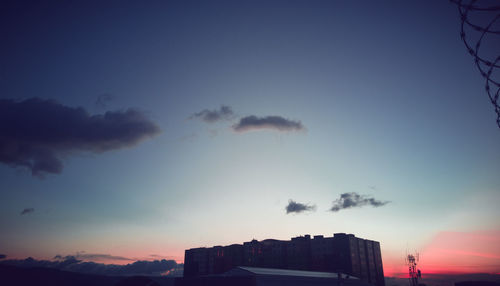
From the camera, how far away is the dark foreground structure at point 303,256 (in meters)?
92.0

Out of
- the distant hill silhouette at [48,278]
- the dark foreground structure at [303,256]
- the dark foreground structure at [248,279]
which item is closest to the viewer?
the dark foreground structure at [248,279]

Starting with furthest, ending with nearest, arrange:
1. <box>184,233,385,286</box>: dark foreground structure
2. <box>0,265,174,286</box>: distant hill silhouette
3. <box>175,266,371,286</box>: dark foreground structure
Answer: <box>0,265,174,286</box>: distant hill silhouette
<box>184,233,385,286</box>: dark foreground structure
<box>175,266,371,286</box>: dark foreground structure

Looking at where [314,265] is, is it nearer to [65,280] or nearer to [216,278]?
[216,278]

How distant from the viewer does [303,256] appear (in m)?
99.9

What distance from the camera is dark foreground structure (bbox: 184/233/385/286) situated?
92.0 m

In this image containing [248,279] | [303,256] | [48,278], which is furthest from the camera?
[48,278]

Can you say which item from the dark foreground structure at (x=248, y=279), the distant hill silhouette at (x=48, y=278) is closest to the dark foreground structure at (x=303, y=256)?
the dark foreground structure at (x=248, y=279)

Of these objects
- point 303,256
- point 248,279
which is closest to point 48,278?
point 303,256

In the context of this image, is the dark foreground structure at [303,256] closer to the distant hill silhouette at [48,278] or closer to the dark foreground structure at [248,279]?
the dark foreground structure at [248,279]

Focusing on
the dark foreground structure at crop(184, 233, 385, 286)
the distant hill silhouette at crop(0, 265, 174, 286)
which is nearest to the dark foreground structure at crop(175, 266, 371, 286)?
the dark foreground structure at crop(184, 233, 385, 286)

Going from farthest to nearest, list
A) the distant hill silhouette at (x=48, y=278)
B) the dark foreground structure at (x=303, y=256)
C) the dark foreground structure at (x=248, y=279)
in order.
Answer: the distant hill silhouette at (x=48, y=278)
the dark foreground structure at (x=303, y=256)
the dark foreground structure at (x=248, y=279)

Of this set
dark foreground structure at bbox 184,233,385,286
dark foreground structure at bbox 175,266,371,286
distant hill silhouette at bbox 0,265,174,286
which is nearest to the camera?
dark foreground structure at bbox 175,266,371,286

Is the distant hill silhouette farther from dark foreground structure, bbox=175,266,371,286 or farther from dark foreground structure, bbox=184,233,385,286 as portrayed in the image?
dark foreground structure, bbox=175,266,371,286

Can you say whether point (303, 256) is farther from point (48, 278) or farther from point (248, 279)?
point (48, 278)
